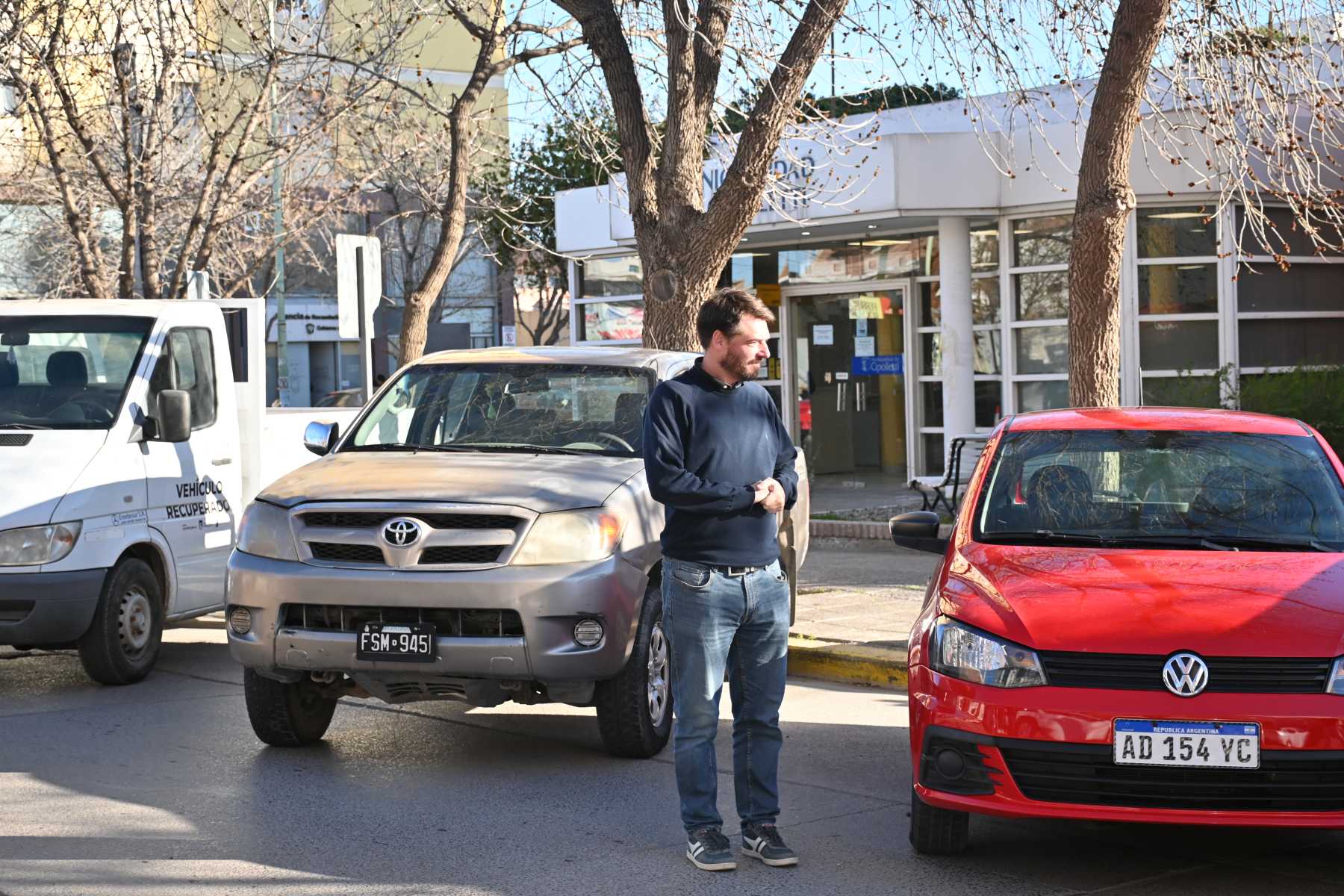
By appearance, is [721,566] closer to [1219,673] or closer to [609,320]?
[1219,673]

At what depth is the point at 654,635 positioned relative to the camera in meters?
7.38

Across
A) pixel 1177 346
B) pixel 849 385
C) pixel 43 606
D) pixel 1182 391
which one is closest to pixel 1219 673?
pixel 43 606

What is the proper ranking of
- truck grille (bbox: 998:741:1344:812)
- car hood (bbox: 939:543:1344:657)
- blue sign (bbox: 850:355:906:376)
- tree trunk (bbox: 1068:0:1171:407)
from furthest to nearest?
1. blue sign (bbox: 850:355:906:376)
2. tree trunk (bbox: 1068:0:1171:407)
3. car hood (bbox: 939:543:1344:657)
4. truck grille (bbox: 998:741:1344:812)

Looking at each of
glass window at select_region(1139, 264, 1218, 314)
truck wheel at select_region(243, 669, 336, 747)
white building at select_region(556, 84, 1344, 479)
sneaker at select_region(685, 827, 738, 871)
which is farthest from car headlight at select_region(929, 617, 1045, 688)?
glass window at select_region(1139, 264, 1218, 314)

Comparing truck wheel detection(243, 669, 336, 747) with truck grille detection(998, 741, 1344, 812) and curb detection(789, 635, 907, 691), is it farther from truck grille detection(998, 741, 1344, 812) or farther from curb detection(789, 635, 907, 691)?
truck grille detection(998, 741, 1344, 812)

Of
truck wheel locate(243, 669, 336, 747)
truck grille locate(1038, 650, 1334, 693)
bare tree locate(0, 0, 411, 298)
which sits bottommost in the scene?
truck wheel locate(243, 669, 336, 747)

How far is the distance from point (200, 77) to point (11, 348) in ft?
33.1

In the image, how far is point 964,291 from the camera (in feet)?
61.5

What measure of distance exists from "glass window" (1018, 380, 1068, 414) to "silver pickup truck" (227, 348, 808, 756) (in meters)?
11.3

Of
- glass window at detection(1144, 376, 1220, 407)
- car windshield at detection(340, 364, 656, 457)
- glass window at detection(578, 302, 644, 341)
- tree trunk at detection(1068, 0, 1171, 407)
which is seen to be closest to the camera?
car windshield at detection(340, 364, 656, 457)

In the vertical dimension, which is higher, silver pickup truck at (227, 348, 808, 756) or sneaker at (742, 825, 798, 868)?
silver pickup truck at (227, 348, 808, 756)

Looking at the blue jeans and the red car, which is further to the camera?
the blue jeans

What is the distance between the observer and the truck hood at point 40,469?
8.77 metres

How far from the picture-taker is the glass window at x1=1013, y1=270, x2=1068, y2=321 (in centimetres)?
1816
